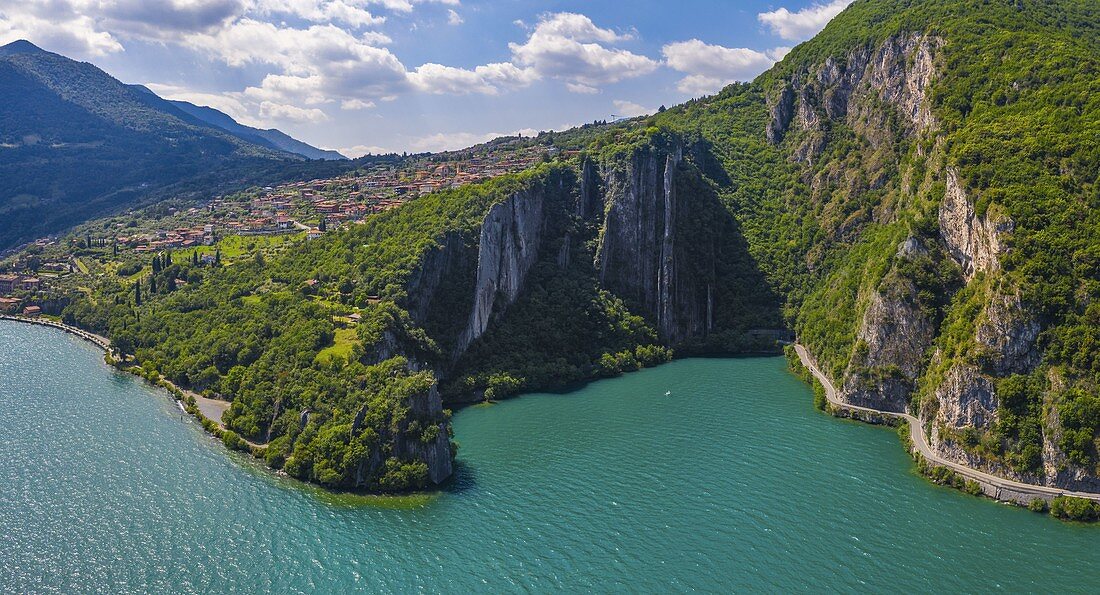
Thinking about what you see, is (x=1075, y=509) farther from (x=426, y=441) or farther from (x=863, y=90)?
(x=863, y=90)

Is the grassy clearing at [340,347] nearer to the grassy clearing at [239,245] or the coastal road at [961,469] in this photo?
the coastal road at [961,469]

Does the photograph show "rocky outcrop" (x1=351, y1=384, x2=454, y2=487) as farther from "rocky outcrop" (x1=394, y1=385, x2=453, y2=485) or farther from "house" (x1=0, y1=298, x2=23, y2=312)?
"house" (x1=0, y1=298, x2=23, y2=312)

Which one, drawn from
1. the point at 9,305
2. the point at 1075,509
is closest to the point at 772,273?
the point at 1075,509

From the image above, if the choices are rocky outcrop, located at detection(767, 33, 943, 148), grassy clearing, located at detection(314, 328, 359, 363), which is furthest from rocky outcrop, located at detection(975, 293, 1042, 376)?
grassy clearing, located at detection(314, 328, 359, 363)

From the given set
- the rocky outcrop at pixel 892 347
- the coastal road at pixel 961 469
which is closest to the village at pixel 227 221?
the rocky outcrop at pixel 892 347

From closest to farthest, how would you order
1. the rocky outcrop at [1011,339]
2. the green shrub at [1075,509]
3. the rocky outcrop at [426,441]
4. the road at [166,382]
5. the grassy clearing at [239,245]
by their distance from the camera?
the green shrub at [1075,509] → the rocky outcrop at [426,441] → the rocky outcrop at [1011,339] → the road at [166,382] → the grassy clearing at [239,245]

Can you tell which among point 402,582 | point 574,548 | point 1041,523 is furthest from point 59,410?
point 1041,523
